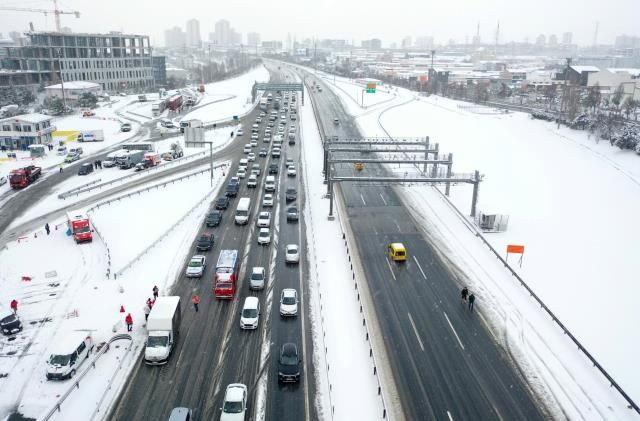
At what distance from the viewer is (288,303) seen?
30469 mm

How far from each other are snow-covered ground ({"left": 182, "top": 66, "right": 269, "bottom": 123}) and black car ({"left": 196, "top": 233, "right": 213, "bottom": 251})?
65600 millimetres

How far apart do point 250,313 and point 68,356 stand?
31.3 feet

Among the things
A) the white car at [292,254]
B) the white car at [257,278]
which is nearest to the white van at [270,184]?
the white car at [292,254]

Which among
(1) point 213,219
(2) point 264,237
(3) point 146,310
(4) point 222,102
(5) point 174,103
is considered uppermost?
(5) point 174,103

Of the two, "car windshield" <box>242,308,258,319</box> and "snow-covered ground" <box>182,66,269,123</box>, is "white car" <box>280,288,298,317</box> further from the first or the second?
"snow-covered ground" <box>182,66,269,123</box>

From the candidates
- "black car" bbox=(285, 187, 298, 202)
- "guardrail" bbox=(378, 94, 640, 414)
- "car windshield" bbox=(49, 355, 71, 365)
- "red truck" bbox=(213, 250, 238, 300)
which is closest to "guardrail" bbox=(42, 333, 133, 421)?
"car windshield" bbox=(49, 355, 71, 365)

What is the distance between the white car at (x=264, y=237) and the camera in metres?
40.8

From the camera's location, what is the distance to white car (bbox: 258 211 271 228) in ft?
145

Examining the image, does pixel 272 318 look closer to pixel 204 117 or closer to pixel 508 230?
pixel 508 230

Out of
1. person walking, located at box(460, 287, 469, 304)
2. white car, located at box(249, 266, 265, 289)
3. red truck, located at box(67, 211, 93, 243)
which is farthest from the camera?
red truck, located at box(67, 211, 93, 243)

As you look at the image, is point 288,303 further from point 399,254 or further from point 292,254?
point 399,254

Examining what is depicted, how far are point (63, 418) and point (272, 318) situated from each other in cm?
1207

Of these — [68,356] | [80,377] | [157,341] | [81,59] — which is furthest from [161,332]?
[81,59]

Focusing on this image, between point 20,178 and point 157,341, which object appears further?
point 20,178
